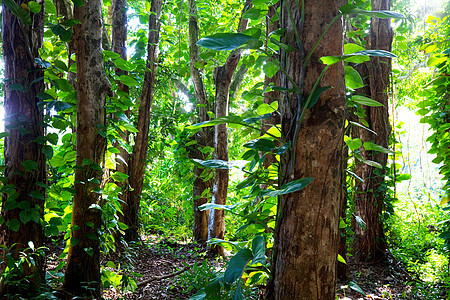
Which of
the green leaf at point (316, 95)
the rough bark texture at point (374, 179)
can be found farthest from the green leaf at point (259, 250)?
the rough bark texture at point (374, 179)

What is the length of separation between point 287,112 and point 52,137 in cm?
135

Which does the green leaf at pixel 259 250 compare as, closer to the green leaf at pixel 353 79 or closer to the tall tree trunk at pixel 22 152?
the green leaf at pixel 353 79

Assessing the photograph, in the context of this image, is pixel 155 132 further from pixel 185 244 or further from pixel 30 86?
pixel 30 86

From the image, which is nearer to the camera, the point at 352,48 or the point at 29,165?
the point at 352,48

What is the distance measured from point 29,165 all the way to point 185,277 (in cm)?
151

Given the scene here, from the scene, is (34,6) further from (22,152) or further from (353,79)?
(353,79)

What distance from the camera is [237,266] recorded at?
0.98 meters

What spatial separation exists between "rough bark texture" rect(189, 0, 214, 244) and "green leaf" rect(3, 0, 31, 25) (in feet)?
9.67

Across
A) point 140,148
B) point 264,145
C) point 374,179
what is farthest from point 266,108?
point 140,148

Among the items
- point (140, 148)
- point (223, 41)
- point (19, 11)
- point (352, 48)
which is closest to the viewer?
point (223, 41)

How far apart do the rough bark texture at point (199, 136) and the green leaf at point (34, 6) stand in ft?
9.55

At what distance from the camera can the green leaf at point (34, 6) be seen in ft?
5.69

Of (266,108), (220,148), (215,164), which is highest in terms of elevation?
(220,148)

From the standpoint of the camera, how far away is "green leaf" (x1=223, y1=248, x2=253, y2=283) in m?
0.93
